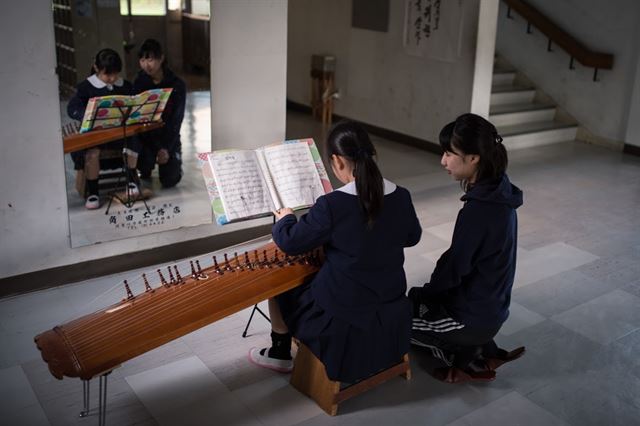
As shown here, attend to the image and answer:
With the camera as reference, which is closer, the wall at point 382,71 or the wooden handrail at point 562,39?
the wall at point 382,71

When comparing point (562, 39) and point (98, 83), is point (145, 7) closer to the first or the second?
point (98, 83)

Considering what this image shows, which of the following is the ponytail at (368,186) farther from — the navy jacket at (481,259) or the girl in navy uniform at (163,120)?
the girl in navy uniform at (163,120)

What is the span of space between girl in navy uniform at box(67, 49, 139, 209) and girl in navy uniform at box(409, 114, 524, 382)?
5.76 ft

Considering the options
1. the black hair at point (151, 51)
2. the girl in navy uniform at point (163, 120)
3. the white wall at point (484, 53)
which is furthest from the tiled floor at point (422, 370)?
the white wall at point (484, 53)

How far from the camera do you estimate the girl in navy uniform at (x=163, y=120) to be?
3.72m

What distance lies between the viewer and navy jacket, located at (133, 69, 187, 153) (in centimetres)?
385

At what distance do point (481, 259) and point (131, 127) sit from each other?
6.48 ft

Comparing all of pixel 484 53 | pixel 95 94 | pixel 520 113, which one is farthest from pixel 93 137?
pixel 520 113

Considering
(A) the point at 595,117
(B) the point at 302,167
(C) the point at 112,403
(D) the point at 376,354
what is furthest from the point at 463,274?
(A) the point at 595,117

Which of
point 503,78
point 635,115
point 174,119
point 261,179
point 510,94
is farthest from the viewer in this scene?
point 503,78

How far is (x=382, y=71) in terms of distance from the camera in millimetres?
7137

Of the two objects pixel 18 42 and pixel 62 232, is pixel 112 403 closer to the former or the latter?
pixel 62 232

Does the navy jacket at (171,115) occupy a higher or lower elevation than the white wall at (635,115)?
higher

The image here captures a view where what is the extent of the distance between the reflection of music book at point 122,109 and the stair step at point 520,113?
4.32 metres
